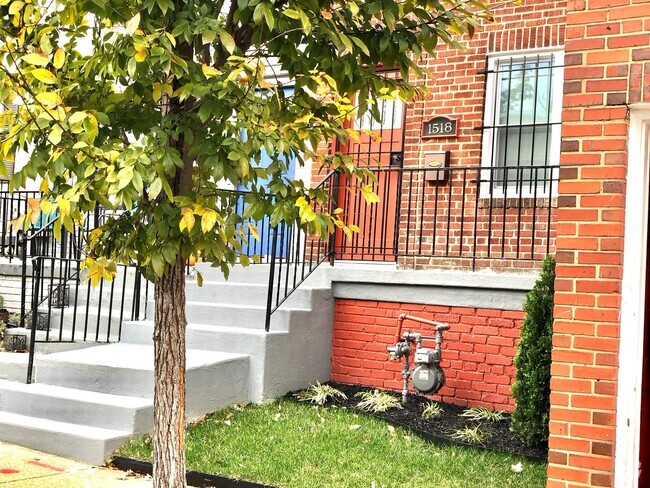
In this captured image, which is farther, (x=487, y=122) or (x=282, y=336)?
(x=487, y=122)

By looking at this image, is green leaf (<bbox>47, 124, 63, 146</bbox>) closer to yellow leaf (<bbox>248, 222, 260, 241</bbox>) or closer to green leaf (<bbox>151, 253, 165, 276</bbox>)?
green leaf (<bbox>151, 253, 165, 276</bbox>)

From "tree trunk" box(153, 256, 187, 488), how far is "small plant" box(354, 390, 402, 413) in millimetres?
2678

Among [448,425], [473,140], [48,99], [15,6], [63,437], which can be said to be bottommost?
[63,437]

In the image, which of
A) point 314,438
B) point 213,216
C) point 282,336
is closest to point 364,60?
point 213,216

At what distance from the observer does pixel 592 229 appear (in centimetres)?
364

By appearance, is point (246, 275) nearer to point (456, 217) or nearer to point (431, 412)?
point (456, 217)

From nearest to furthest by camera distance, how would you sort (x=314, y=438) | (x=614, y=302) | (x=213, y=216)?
1. (x=213, y=216)
2. (x=614, y=302)
3. (x=314, y=438)

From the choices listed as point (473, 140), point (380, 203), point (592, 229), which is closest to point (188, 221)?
point (592, 229)

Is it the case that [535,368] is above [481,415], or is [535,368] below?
above

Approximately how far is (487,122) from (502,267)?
1571 millimetres

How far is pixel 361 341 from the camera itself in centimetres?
759

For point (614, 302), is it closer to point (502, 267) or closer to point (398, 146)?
point (502, 267)

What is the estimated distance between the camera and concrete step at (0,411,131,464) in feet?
18.6

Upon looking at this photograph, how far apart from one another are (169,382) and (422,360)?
291 centimetres
